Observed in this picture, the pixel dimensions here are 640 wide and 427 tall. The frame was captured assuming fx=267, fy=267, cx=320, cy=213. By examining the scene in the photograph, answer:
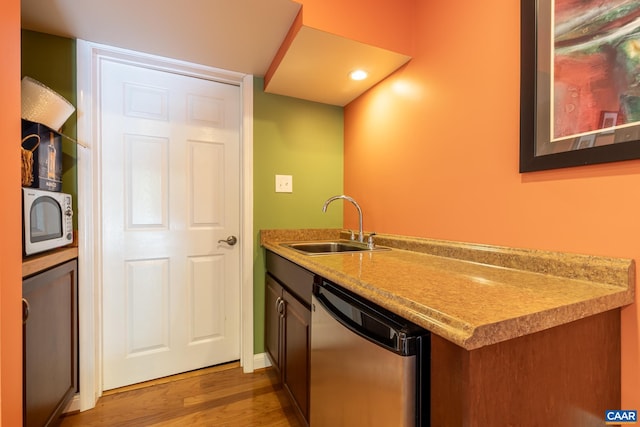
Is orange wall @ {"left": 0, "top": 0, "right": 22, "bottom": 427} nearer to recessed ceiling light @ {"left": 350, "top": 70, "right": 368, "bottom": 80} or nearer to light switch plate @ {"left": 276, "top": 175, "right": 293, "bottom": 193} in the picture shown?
light switch plate @ {"left": 276, "top": 175, "right": 293, "bottom": 193}

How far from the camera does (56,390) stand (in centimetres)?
122

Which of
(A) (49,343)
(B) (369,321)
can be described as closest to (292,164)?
(B) (369,321)

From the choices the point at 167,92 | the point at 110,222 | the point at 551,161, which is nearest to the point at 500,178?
the point at 551,161

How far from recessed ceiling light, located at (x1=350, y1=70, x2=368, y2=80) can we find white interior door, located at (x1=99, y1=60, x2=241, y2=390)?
85cm

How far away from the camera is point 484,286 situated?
0.77 meters

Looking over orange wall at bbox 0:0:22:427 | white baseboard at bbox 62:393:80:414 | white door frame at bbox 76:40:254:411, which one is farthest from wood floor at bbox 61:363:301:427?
orange wall at bbox 0:0:22:427

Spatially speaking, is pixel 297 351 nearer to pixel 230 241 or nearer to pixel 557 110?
pixel 230 241

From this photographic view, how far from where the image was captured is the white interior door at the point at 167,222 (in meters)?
1.65

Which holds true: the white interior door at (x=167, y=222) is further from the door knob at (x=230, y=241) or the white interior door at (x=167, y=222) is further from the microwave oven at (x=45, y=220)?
the microwave oven at (x=45, y=220)

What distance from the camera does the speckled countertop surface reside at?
540mm

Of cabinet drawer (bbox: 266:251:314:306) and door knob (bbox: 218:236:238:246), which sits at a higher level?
door knob (bbox: 218:236:238:246)

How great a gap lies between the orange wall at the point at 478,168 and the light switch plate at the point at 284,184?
62cm

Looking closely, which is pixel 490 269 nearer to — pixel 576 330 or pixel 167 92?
pixel 576 330

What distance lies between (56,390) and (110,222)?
34.1 inches
